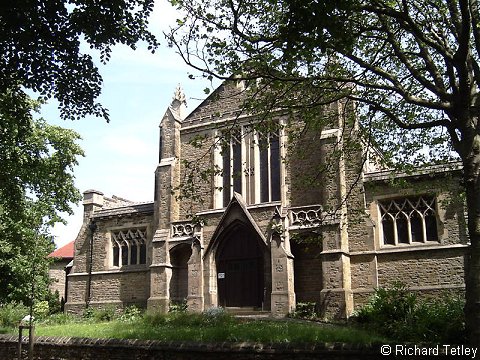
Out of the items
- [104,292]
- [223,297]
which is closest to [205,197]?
[223,297]

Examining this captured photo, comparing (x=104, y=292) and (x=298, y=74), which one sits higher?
(x=298, y=74)

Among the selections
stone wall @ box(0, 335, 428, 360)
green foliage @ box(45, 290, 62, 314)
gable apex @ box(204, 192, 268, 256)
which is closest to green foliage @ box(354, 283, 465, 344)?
stone wall @ box(0, 335, 428, 360)

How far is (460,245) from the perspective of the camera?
19234 millimetres

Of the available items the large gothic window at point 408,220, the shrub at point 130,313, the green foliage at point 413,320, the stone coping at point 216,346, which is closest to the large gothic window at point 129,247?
the shrub at point 130,313

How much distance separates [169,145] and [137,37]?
15087mm

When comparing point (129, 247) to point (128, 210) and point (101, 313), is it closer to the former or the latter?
point (128, 210)

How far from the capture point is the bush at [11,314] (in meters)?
22.7

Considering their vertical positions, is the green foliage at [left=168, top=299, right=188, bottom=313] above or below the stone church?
below

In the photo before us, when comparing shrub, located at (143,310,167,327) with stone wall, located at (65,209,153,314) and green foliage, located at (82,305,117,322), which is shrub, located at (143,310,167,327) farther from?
stone wall, located at (65,209,153,314)

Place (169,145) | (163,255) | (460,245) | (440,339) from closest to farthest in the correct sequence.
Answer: (440,339), (460,245), (163,255), (169,145)

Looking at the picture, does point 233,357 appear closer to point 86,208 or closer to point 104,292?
point 104,292

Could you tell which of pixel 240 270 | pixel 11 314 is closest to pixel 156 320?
pixel 240 270

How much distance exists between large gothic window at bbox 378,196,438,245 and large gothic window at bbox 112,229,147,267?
39.4 ft

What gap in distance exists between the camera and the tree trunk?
8.64 meters
